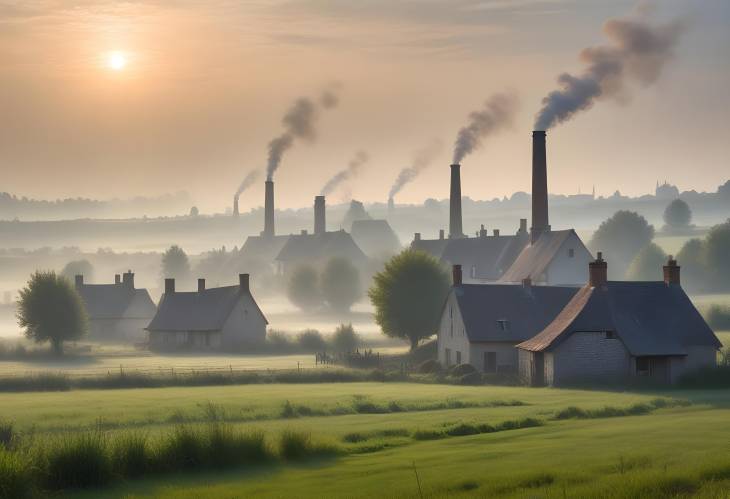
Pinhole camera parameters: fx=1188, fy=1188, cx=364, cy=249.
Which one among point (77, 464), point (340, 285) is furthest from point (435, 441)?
point (340, 285)

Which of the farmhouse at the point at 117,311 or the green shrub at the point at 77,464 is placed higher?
the farmhouse at the point at 117,311

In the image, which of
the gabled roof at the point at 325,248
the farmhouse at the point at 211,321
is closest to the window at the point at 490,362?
the farmhouse at the point at 211,321

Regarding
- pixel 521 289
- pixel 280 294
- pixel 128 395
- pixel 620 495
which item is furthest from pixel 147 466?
pixel 280 294

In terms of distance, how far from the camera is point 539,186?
112750 millimetres

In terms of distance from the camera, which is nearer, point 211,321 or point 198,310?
point 211,321

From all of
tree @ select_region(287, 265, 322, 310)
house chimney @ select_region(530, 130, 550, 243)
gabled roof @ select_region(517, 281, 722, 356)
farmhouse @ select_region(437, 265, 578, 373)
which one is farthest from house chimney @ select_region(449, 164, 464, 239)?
gabled roof @ select_region(517, 281, 722, 356)

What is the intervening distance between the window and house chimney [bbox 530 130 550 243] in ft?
130

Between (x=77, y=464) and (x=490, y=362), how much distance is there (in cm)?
4809

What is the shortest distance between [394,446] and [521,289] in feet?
148

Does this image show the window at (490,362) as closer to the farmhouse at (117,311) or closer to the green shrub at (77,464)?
the green shrub at (77,464)

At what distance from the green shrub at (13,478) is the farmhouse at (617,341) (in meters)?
42.0

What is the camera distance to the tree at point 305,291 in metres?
166

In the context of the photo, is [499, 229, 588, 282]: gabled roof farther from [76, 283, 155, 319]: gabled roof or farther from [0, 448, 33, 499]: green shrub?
[0, 448, 33, 499]: green shrub

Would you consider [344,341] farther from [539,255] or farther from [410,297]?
[539,255]
